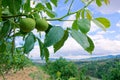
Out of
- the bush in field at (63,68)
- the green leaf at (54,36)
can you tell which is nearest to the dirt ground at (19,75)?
the bush in field at (63,68)

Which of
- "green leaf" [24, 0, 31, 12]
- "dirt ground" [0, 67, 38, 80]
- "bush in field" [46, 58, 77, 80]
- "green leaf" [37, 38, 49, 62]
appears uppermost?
"green leaf" [24, 0, 31, 12]

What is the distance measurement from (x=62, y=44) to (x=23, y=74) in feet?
25.1

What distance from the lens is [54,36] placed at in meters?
0.78

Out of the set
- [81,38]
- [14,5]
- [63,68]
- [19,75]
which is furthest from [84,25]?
[63,68]

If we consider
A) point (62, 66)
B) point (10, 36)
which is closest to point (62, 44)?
point (10, 36)

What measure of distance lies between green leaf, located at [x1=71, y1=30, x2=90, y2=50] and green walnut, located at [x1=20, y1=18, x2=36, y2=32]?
0.32ft

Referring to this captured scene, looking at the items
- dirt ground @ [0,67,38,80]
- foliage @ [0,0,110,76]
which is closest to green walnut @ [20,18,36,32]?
foliage @ [0,0,110,76]

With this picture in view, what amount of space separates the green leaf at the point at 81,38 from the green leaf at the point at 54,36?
29mm

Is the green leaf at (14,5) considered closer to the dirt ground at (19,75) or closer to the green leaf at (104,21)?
the green leaf at (104,21)

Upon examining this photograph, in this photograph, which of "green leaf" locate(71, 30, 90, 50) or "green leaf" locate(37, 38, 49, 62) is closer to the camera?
"green leaf" locate(71, 30, 90, 50)

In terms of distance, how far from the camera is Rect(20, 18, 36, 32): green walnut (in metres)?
0.82

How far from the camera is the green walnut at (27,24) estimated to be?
0.82 metres

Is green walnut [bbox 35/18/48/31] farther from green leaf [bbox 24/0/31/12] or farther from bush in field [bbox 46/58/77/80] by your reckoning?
bush in field [bbox 46/58/77/80]

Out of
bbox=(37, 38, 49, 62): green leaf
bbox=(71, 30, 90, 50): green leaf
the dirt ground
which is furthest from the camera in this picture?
the dirt ground
